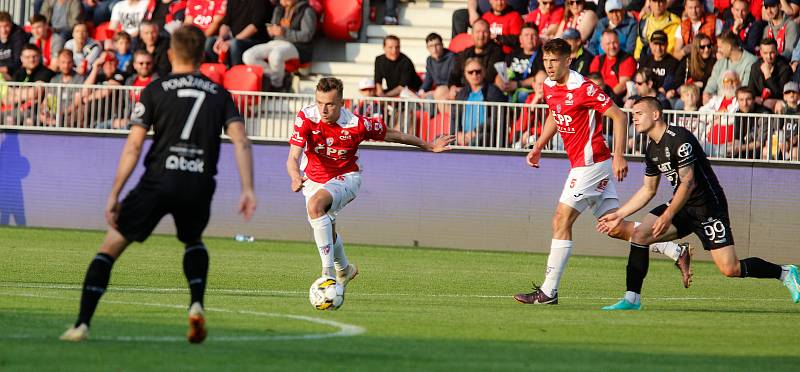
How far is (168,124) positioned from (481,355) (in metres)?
2.30

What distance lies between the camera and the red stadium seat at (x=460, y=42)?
23.4 meters

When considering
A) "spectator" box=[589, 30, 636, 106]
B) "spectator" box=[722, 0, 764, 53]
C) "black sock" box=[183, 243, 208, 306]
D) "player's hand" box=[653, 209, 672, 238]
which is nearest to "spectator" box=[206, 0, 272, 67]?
"spectator" box=[589, 30, 636, 106]

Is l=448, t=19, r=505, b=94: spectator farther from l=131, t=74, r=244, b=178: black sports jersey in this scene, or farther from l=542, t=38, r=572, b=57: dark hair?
l=131, t=74, r=244, b=178: black sports jersey

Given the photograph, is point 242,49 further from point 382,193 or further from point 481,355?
point 481,355

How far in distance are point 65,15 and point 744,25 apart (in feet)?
41.5

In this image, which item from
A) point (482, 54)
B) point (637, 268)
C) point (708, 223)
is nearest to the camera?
point (708, 223)

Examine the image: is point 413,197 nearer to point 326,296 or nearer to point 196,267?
point 326,296

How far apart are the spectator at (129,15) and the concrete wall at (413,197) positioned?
439 cm

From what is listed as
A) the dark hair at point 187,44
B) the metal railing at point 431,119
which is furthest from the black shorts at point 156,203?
the metal railing at point 431,119

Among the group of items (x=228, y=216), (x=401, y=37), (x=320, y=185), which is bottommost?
(x=228, y=216)

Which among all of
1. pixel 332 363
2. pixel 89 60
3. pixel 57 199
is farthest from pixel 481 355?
pixel 89 60

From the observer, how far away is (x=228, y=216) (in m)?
21.7

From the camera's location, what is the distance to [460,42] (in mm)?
23609

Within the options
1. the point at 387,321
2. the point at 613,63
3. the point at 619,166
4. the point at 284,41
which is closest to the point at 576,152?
the point at 619,166
